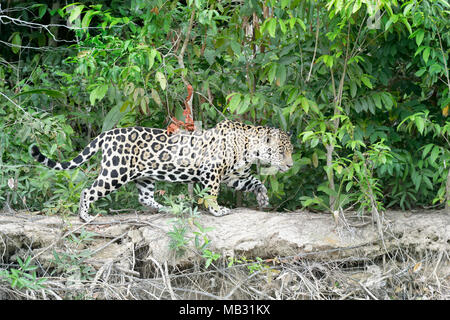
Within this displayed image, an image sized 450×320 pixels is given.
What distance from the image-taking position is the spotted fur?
6934 mm

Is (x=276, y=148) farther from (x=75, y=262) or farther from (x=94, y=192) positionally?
(x=75, y=262)

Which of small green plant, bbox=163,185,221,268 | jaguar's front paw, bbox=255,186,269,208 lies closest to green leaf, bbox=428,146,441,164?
jaguar's front paw, bbox=255,186,269,208

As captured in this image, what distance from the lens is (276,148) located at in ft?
23.4

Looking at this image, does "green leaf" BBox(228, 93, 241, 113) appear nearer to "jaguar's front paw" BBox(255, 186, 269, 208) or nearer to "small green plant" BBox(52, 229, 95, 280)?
"jaguar's front paw" BBox(255, 186, 269, 208)

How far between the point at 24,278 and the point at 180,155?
2.11 m

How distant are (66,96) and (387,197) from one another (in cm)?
449

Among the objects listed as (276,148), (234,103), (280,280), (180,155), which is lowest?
(280,280)

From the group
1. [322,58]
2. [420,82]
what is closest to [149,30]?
[322,58]

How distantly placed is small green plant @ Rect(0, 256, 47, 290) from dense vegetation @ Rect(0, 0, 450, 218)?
95cm

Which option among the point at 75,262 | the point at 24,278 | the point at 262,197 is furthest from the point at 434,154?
the point at 24,278

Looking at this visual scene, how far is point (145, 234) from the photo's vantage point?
6664 mm

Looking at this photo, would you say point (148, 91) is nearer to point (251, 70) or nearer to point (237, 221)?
point (251, 70)

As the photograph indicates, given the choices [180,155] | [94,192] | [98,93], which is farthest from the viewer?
[98,93]

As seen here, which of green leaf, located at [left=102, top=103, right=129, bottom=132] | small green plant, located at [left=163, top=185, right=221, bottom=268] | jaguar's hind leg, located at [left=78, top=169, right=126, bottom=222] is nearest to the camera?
small green plant, located at [left=163, top=185, right=221, bottom=268]
